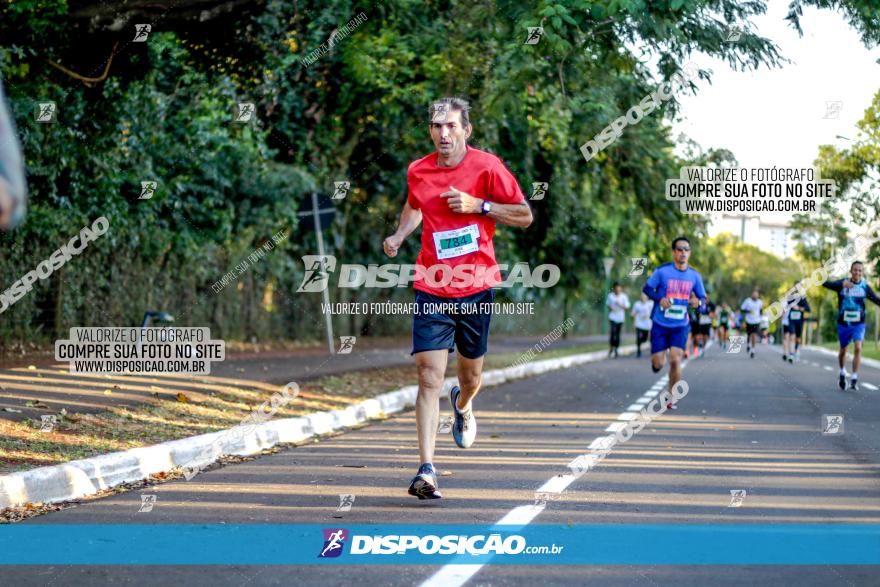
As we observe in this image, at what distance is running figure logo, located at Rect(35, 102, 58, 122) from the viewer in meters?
16.5

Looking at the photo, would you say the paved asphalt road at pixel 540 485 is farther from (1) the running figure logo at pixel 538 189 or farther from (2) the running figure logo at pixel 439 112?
(1) the running figure logo at pixel 538 189

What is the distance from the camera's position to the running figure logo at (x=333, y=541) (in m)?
6.11

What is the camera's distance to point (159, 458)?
9.55 metres

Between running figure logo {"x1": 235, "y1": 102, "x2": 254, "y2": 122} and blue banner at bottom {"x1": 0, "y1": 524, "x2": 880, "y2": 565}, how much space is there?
1472 centimetres

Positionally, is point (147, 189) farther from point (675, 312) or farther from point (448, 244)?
point (448, 244)

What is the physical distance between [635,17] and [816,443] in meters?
4.42

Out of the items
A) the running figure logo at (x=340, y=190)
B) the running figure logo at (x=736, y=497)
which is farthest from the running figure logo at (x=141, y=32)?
the running figure logo at (x=340, y=190)

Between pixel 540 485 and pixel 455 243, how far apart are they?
183 cm

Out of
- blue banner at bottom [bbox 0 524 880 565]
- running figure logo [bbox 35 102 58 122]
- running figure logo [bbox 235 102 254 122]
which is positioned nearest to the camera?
blue banner at bottom [bbox 0 524 880 565]

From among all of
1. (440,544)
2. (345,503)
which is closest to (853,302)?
(345,503)

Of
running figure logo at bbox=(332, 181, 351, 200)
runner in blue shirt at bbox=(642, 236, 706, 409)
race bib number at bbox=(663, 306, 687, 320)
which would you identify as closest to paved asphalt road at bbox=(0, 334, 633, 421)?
running figure logo at bbox=(332, 181, 351, 200)

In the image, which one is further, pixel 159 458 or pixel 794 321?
pixel 794 321

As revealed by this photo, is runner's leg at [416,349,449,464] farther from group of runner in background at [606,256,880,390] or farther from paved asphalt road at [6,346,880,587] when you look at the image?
group of runner in background at [606,256,880,390]

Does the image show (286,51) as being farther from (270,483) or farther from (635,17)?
(270,483)
